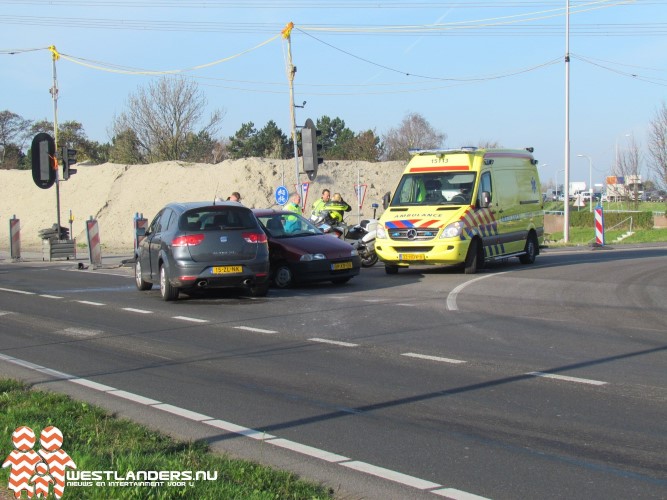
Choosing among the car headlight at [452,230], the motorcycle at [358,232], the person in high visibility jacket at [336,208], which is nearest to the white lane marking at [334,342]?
the car headlight at [452,230]

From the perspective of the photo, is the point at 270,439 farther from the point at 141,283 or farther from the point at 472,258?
the point at 472,258

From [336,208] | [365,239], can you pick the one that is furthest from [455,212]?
[336,208]

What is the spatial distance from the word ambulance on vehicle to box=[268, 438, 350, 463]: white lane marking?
39.1ft

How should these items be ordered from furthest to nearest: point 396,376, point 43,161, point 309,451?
point 43,161
point 396,376
point 309,451

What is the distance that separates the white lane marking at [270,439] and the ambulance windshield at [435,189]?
1135cm

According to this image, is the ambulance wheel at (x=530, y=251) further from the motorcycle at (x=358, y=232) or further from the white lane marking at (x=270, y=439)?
the white lane marking at (x=270, y=439)

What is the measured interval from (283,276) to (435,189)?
4371mm

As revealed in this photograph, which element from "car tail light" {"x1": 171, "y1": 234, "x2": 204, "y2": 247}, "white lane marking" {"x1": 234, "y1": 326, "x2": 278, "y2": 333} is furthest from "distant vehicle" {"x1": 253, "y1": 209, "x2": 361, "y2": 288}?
"white lane marking" {"x1": 234, "y1": 326, "x2": 278, "y2": 333}

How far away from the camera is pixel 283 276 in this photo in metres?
16.5

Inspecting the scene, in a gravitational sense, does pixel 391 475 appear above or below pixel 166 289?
below

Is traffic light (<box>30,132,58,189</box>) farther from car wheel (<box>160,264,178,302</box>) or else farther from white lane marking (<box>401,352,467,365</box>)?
white lane marking (<box>401,352,467,365</box>)

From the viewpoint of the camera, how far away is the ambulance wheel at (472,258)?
719 inches

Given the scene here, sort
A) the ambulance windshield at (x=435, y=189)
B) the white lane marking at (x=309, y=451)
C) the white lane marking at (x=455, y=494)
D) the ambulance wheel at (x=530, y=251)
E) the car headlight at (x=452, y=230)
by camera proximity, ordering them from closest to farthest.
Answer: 1. the white lane marking at (x=455, y=494)
2. the white lane marking at (x=309, y=451)
3. the car headlight at (x=452, y=230)
4. the ambulance windshield at (x=435, y=189)
5. the ambulance wheel at (x=530, y=251)

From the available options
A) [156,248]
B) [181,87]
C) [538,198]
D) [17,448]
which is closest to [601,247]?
[538,198]
